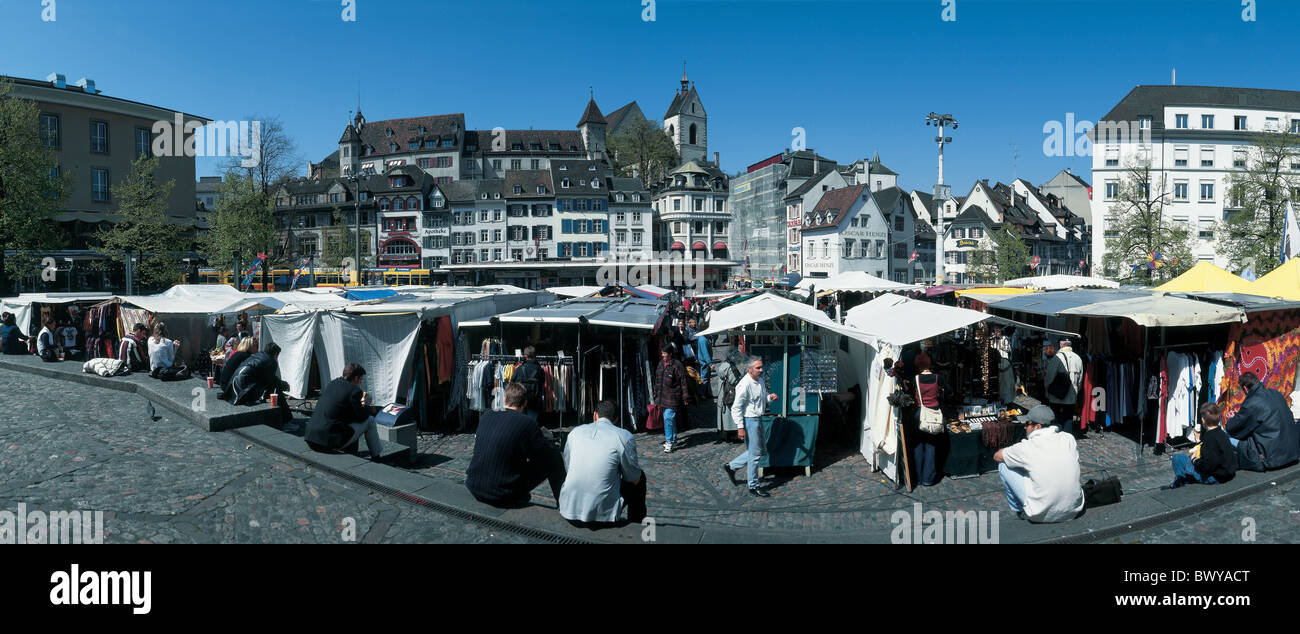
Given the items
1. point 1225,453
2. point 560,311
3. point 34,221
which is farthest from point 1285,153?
point 34,221

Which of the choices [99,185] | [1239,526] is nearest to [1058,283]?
Result: [1239,526]

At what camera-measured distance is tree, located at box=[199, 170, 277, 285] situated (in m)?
41.4

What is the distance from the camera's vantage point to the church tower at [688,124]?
11494 cm

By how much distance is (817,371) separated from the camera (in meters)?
9.94

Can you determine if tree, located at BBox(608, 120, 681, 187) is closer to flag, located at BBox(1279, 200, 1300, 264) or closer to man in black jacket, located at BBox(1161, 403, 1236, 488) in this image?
flag, located at BBox(1279, 200, 1300, 264)

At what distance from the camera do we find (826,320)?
1007 cm

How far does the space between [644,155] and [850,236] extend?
149 ft

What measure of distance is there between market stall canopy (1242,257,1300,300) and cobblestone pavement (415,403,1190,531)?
401 cm

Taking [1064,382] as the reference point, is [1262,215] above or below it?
above

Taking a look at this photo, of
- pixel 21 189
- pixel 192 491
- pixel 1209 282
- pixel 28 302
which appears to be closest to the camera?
pixel 192 491

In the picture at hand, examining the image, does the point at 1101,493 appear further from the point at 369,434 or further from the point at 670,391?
the point at 369,434

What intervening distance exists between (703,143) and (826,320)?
113 m

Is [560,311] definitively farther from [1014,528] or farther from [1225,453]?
[1225,453]

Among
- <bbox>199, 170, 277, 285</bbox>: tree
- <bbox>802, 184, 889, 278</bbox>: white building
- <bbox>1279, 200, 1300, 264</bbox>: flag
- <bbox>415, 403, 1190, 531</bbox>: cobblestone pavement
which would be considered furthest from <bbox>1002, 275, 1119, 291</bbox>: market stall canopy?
<bbox>802, 184, 889, 278</bbox>: white building
